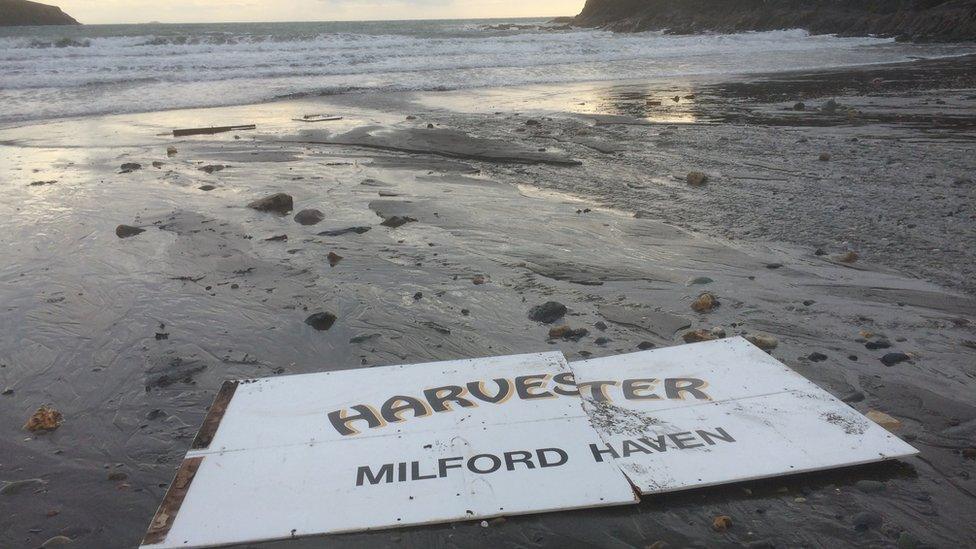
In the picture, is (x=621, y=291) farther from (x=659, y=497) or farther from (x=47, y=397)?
(x=47, y=397)

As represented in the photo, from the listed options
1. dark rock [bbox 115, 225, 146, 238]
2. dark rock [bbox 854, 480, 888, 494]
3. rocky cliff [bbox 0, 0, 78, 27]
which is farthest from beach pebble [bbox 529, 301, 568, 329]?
rocky cliff [bbox 0, 0, 78, 27]

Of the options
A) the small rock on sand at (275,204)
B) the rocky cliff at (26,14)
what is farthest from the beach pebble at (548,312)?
the rocky cliff at (26,14)

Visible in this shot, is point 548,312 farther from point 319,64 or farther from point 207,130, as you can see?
point 319,64

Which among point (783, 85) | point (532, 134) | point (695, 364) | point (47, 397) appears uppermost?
point (783, 85)

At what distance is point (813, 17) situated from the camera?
127 ft

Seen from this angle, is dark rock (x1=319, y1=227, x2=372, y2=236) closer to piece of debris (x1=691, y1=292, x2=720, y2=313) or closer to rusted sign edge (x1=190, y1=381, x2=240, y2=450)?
rusted sign edge (x1=190, y1=381, x2=240, y2=450)

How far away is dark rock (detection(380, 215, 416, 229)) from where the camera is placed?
17.0 feet

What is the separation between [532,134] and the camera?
Answer: 8.94 meters

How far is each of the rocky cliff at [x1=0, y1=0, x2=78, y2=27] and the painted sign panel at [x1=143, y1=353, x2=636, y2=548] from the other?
83.1 metres

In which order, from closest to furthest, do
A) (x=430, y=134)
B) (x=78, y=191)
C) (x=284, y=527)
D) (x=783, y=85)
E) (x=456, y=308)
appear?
(x=284, y=527)
(x=456, y=308)
(x=78, y=191)
(x=430, y=134)
(x=783, y=85)

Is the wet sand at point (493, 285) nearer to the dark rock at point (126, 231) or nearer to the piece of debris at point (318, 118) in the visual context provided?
the dark rock at point (126, 231)

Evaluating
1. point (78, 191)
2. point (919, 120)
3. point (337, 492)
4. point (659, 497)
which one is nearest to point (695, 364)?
point (659, 497)

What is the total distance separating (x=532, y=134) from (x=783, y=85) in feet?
28.3

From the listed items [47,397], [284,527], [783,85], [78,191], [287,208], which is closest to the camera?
[284,527]
